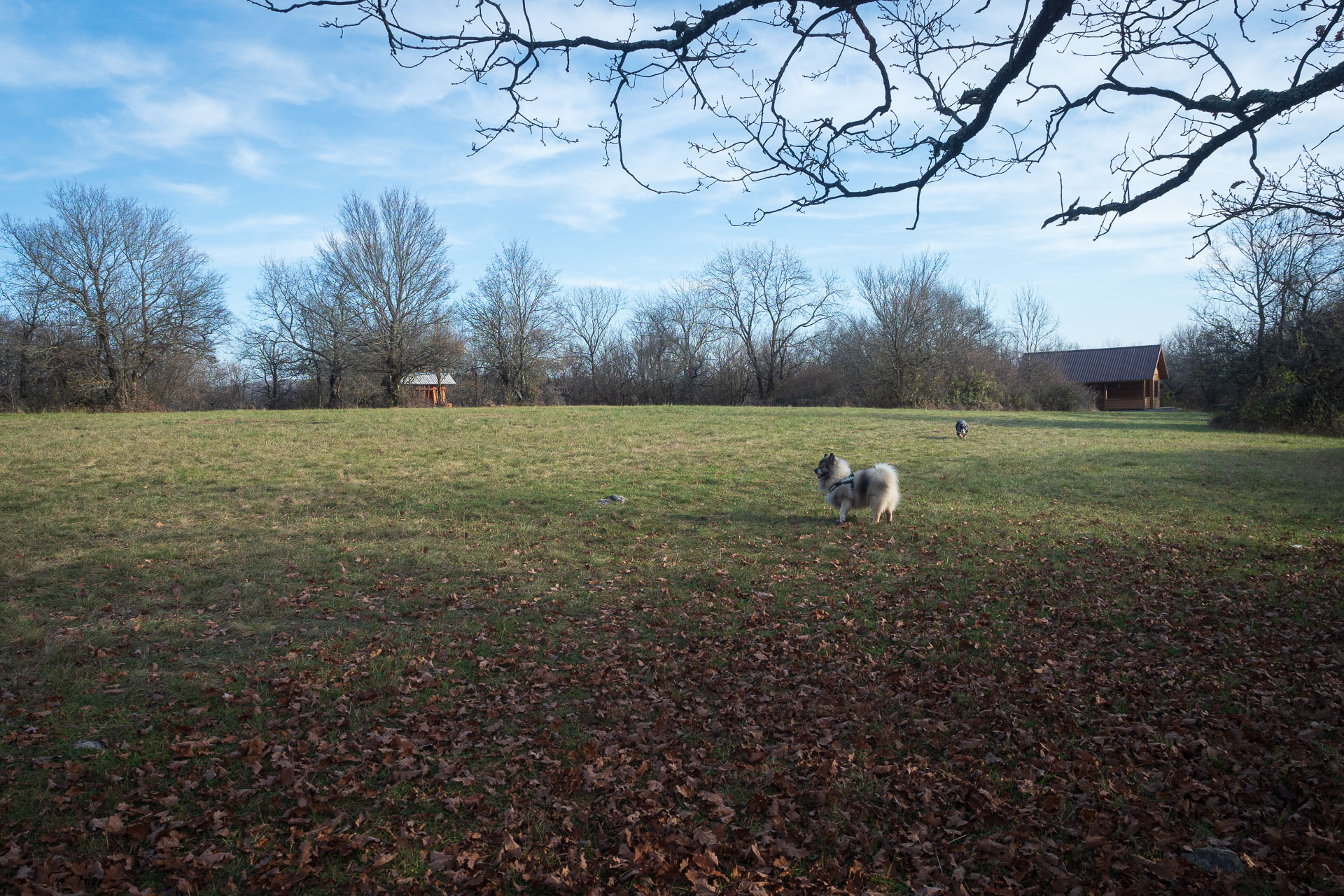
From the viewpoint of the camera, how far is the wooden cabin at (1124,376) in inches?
2203

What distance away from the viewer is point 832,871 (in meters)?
3.77

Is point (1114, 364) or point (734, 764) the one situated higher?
point (1114, 364)

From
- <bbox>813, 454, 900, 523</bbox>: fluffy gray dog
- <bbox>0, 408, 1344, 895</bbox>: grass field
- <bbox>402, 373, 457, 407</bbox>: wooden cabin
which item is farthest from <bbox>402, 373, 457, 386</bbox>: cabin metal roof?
<bbox>813, 454, 900, 523</bbox>: fluffy gray dog

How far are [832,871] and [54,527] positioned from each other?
11.9 m

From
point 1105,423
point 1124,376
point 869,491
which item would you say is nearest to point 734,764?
point 869,491

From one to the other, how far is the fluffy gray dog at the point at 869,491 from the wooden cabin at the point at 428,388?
30683 millimetres

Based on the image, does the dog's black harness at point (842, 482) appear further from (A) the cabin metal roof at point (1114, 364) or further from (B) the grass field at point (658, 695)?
→ (A) the cabin metal roof at point (1114, 364)

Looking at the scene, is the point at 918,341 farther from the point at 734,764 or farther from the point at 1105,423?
the point at 734,764

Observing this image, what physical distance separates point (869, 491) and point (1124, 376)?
55.9m

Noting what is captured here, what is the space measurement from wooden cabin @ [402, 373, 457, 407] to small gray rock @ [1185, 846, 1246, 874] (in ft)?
126

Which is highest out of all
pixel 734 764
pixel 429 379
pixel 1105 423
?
pixel 429 379

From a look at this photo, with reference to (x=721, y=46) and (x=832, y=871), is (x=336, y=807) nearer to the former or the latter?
(x=832, y=871)

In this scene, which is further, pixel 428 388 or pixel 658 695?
pixel 428 388

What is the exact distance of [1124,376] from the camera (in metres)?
56.3
